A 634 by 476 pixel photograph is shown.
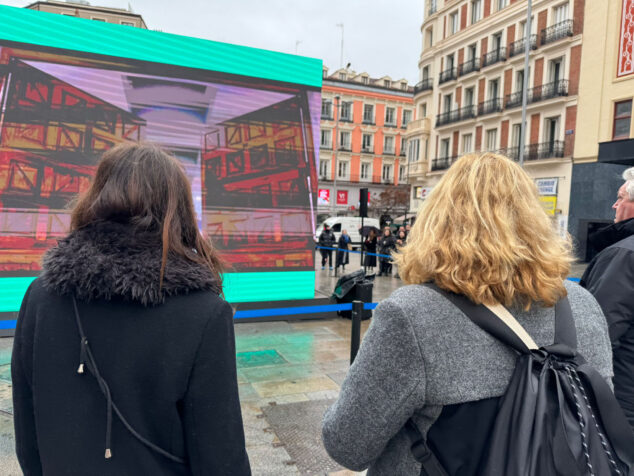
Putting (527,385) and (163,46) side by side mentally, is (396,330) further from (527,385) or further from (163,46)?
(163,46)

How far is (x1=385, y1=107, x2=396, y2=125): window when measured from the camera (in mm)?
55281

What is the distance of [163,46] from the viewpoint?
7523 millimetres

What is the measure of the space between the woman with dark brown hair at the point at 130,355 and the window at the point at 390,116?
184ft

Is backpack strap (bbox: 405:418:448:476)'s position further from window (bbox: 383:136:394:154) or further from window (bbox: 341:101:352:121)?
window (bbox: 383:136:394:154)

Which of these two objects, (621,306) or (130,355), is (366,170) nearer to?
(621,306)

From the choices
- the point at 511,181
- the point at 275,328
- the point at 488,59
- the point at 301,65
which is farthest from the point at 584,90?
the point at 511,181

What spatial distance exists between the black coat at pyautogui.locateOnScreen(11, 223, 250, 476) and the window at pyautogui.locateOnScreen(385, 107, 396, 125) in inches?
2213

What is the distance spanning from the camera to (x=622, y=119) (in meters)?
23.1

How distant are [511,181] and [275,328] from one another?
716cm

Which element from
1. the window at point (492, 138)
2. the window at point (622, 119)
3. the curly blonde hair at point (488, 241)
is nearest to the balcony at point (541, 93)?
the window at point (492, 138)

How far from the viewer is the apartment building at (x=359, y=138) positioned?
52969mm

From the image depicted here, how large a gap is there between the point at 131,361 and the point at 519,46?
1297 inches

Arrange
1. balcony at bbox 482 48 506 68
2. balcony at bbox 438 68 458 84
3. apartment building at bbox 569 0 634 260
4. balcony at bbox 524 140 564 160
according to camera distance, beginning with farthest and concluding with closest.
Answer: balcony at bbox 438 68 458 84
balcony at bbox 482 48 506 68
balcony at bbox 524 140 564 160
apartment building at bbox 569 0 634 260

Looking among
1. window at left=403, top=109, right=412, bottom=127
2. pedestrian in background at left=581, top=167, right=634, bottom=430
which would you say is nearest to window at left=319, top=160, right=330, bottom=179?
window at left=403, top=109, right=412, bottom=127
